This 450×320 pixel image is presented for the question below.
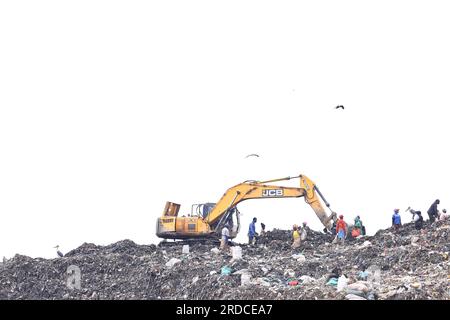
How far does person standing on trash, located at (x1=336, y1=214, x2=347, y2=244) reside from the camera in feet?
89.8

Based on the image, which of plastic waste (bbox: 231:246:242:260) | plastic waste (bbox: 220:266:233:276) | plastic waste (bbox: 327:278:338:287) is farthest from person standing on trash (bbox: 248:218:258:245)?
plastic waste (bbox: 327:278:338:287)

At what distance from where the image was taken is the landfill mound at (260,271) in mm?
19734

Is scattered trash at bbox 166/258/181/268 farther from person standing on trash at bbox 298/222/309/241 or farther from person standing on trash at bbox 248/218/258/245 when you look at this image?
person standing on trash at bbox 298/222/309/241

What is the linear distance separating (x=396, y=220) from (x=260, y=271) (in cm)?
656

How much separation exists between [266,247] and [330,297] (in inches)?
399

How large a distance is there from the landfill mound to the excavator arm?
3.32 ft

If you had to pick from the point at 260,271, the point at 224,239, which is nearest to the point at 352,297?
the point at 260,271

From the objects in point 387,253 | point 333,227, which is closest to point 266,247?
point 333,227

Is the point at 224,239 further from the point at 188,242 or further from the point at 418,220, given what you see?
the point at 418,220

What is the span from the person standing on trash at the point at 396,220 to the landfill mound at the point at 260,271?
0.76 ft

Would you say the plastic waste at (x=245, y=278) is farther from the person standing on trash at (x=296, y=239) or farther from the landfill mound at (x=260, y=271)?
the person standing on trash at (x=296, y=239)

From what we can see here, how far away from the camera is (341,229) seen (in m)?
27.5

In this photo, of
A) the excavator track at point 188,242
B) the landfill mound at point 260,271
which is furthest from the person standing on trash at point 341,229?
the excavator track at point 188,242

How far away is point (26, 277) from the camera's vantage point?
24.8m
